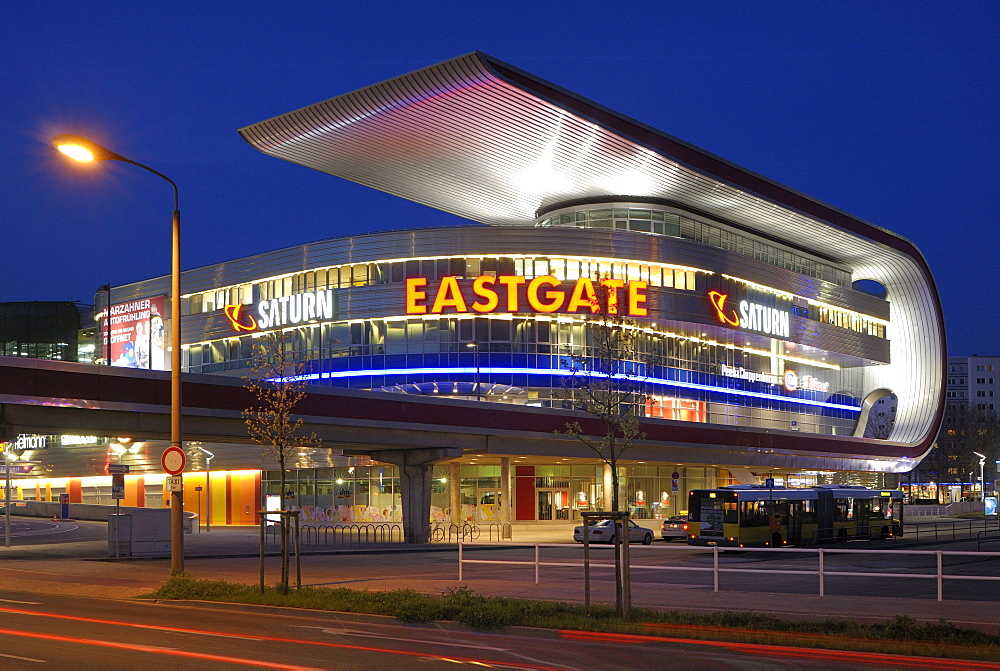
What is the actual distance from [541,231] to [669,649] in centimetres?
5372

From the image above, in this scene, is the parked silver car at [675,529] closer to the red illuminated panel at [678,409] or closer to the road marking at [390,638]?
the red illuminated panel at [678,409]

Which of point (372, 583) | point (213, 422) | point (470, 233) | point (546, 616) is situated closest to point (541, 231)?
point (470, 233)

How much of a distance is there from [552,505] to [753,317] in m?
22.0

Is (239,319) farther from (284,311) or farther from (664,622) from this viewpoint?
(664,622)

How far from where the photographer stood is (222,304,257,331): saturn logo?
74.2 metres

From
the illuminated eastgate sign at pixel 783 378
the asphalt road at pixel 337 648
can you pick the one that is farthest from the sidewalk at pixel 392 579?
the illuminated eastgate sign at pixel 783 378

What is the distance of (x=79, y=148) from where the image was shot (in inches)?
745

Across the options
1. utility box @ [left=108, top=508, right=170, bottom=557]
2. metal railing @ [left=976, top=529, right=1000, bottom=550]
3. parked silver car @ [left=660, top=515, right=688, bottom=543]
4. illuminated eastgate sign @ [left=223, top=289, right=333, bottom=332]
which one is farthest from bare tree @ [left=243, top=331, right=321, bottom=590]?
metal railing @ [left=976, top=529, right=1000, bottom=550]

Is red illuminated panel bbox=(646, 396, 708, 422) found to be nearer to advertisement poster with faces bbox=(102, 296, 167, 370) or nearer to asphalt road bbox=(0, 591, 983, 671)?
advertisement poster with faces bbox=(102, 296, 167, 370)

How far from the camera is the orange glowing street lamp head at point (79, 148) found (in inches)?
739

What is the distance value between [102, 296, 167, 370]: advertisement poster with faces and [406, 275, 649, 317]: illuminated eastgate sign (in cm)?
2482

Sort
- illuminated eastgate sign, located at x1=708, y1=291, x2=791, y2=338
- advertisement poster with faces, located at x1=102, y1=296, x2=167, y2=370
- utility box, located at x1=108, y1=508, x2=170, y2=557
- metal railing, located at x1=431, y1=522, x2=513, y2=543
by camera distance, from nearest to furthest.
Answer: utility box, located at x1=108, y1=508, x2=170, y2=557, metal railing, located at x1=431, y1=522, x2=513, y2=543, illuminated eastgate sign, located at x1=708, y1=291, x2=791, y2=338, advertisement poster with faces, located at x1=102, y1=296, x2=167, y2=370

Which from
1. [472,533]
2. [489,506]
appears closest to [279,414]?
[472,533]

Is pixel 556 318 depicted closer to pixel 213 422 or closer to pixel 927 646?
pixel 213 422
